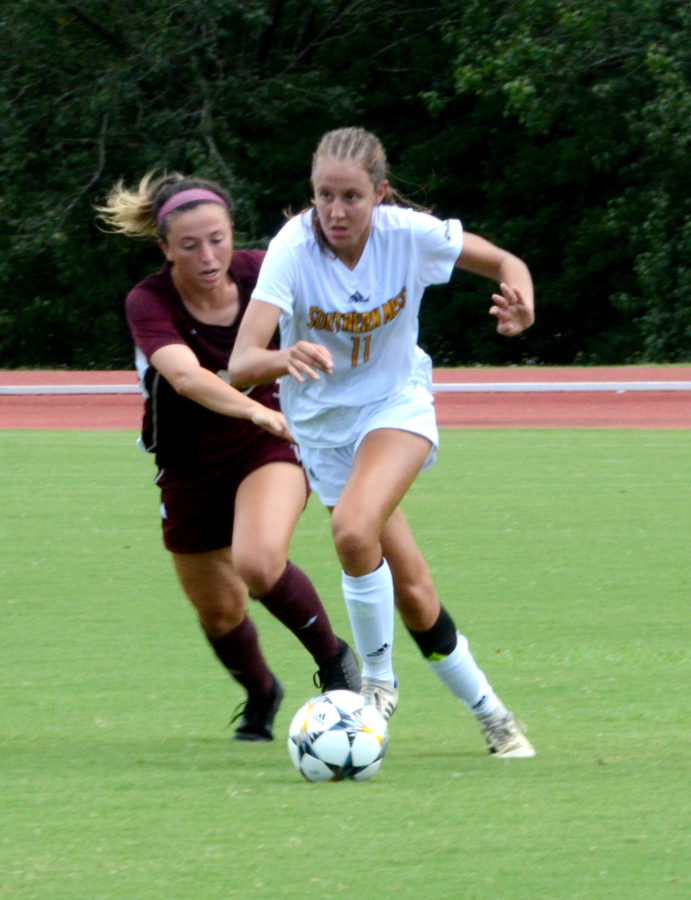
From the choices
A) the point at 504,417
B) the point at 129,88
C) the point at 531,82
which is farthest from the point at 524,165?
the point at 504,417

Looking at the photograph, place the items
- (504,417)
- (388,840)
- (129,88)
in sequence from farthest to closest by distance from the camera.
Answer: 1. (129,88)
2. (504,417)
3. (388,840)

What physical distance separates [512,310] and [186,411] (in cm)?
98

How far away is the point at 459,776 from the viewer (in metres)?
4.13

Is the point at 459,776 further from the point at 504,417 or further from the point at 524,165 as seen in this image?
the point at 524,165

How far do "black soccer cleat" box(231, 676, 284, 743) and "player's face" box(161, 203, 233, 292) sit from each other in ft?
Answer: 3.95

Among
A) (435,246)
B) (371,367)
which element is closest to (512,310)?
(435,246)

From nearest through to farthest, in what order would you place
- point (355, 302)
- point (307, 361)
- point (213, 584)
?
point (307, 361) → point (355, 302) → point (213, 584)

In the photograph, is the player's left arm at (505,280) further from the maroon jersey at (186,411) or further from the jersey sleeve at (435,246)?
the maroon jersey at (186,411)

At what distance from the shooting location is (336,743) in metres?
4.10

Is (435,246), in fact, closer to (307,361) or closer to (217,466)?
(307,361)

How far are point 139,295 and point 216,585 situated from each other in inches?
34.6

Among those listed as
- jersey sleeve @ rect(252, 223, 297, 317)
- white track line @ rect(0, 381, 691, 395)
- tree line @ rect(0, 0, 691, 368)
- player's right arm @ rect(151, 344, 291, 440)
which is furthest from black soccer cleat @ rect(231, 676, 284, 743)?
tree line @ rect(0, 0, 691, 368)

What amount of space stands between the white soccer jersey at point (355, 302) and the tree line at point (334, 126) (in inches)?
813

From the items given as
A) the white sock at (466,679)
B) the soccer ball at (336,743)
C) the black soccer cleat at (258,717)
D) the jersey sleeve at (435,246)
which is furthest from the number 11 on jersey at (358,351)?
the black soccer cleat at (258,717)
